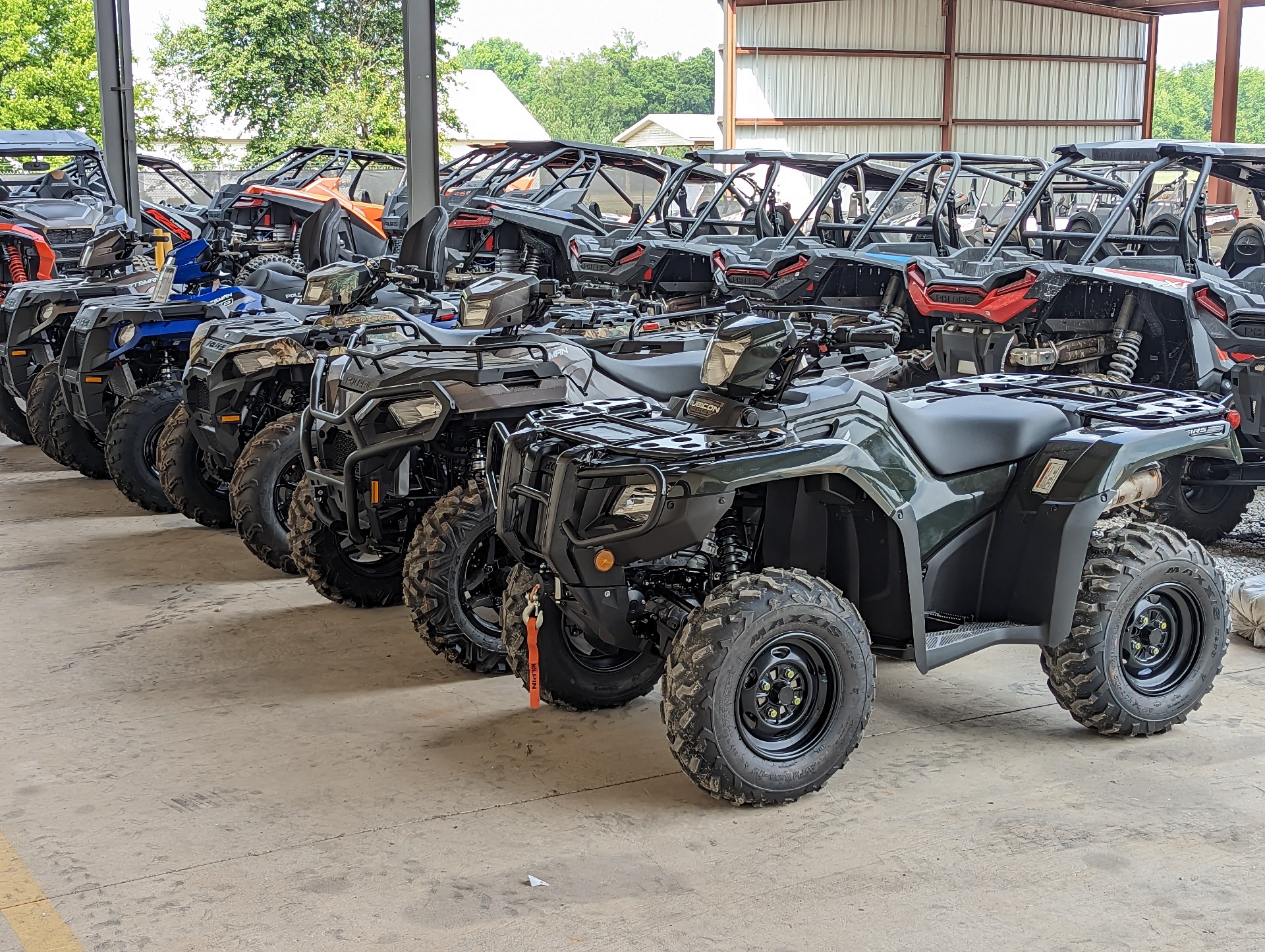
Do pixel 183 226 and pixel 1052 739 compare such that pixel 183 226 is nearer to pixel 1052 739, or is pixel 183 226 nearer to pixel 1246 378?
pixel 1246 378

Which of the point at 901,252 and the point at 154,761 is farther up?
the point at 901,252

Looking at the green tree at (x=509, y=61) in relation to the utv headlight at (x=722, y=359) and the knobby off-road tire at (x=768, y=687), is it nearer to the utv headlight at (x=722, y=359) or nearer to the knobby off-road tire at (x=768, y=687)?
the utv headlight at (x=722, y=359)

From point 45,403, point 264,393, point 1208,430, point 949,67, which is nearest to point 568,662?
point 1208,430

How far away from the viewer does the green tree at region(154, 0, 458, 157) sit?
110 ft

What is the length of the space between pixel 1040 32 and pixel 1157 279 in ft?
71.8

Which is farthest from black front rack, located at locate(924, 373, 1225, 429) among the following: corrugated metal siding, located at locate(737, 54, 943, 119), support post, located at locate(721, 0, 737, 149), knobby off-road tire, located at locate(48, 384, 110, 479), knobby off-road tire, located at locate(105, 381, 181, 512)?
corrugated metal siding, located at locate(737, 54, 943, 119)

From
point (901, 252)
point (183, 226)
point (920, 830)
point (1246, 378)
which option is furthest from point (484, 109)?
point (920, 830)

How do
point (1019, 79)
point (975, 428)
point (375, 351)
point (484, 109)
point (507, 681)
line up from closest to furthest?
point (975, 428) → point (507, 681) → point (375, 351) → point (1019, 79) → point (484, 109)

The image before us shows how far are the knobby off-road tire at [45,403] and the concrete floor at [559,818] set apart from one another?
4227 mm

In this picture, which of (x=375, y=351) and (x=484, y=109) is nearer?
(x=375, y=351)

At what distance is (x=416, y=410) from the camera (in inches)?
204

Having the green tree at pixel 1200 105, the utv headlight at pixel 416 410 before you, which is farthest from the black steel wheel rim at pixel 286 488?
the green tree at pixel 1200 105

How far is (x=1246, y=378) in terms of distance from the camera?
676 cm

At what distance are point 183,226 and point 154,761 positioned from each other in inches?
487
